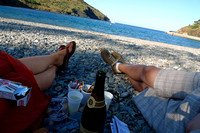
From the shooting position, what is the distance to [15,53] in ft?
11.7

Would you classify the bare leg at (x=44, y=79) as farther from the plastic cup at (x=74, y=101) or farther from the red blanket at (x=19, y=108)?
the plastic cup at (x=74, y=101)

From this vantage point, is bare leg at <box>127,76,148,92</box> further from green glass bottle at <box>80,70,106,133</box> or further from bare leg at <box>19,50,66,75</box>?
bare leg at <box>19,50,66,75</box>

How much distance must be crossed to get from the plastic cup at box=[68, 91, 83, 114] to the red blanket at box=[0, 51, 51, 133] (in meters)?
0.29

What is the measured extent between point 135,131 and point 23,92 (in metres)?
1.48

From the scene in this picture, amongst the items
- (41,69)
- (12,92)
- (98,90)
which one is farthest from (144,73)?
(12,92)

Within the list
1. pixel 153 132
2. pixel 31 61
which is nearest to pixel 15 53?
pixel 31 61

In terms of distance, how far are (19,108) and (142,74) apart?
196 centimetres

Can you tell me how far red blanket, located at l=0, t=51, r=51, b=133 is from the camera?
972mm

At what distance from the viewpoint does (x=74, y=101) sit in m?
1.47

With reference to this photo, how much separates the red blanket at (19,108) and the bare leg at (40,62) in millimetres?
558

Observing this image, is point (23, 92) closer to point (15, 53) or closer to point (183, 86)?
point (183, 86)

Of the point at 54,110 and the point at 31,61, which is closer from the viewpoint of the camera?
the point at 54,110

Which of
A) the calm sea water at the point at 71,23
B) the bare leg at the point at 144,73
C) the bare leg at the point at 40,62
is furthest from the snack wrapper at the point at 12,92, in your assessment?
the calm sea water at the point at 71,23

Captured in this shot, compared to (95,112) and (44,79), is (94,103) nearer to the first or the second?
(95,112)
